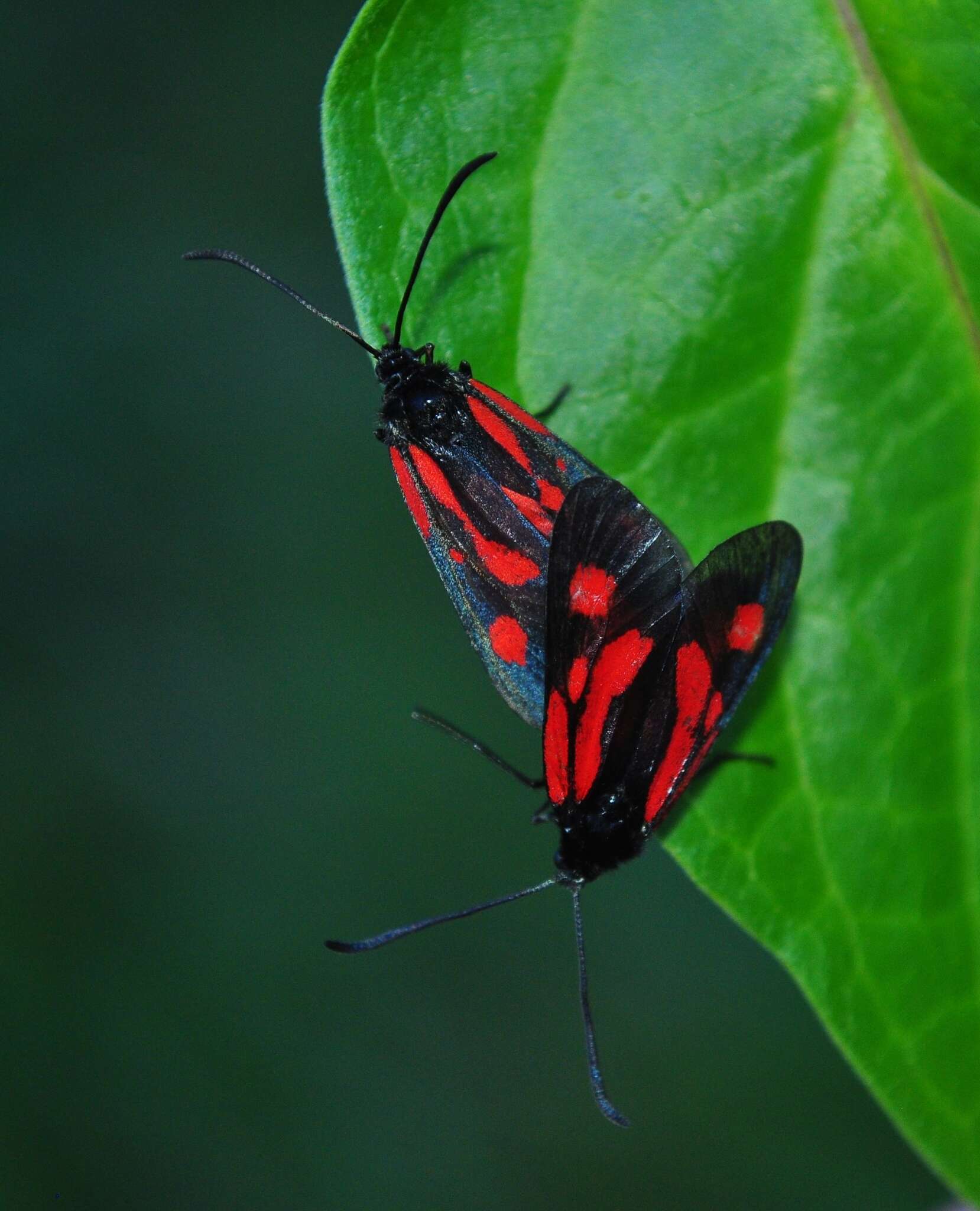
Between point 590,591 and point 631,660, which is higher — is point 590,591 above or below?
above

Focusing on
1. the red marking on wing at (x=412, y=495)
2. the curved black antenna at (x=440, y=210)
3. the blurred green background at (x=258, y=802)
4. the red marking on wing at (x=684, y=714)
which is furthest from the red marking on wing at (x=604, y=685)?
the blurred green background at (x=258, y=802)

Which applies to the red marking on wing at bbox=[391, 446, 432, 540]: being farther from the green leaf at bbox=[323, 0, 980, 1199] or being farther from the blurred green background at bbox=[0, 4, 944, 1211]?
the blurred green background at bbox=[0, 4, 944, 1211]

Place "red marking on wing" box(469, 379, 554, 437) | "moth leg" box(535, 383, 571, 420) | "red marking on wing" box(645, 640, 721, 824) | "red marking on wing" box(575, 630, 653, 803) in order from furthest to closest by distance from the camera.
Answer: "red marking on wing" box(575, 630, 653, 803)
"red marking on wing" box(645, 640, 721, 824)
"red marking on wing" box(469, 379, 554, 437)
"moth leg" box(535, 383, 571, 420)

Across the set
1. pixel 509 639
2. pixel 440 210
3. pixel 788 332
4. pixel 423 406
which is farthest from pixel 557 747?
pixel 440 210

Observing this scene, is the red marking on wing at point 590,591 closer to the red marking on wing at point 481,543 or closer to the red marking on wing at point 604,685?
the red marking on wing at point 604,685

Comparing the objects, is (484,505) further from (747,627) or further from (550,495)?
(747,627)

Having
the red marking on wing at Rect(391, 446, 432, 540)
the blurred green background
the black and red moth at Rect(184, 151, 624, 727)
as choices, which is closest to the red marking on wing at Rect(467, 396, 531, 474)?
the black and red moth at Rect(184, 151, 624, 727)
